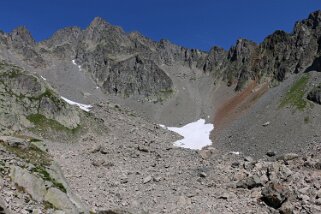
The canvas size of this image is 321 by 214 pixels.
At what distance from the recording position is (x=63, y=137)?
55.4m

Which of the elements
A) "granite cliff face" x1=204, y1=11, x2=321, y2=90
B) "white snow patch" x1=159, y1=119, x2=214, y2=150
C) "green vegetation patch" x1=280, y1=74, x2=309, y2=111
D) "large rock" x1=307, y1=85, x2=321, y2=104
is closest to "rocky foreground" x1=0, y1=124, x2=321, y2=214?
"white snow patch" x1=159, y1=119, x2=214, y2=150

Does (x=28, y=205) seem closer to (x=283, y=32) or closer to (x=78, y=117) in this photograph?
(x=78, y=117)

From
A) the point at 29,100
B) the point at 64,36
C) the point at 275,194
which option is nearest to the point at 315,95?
the point at 275,194

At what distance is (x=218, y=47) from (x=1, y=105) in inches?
4424

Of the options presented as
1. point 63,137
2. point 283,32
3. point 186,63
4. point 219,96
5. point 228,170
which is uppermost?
point 186,63

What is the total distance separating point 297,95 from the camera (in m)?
77.5

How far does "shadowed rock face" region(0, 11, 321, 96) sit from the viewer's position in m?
109

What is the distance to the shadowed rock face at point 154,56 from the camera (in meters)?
109

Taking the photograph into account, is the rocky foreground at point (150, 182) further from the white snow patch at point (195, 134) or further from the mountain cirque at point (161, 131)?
the white snow patch at point (195, 134)

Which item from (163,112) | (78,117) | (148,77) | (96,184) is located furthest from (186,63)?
(96,184)

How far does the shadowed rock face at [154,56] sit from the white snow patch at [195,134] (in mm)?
27120

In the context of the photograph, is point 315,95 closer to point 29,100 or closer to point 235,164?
point 235,164

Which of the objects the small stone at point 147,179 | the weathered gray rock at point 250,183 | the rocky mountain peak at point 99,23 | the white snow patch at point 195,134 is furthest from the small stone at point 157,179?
the rocky mountain peak at point 99,23

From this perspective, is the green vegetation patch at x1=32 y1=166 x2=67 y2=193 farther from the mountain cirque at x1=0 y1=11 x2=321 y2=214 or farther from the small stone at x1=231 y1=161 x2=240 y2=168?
the small stone at x1=231 y1=161 x2=240 y2=168
